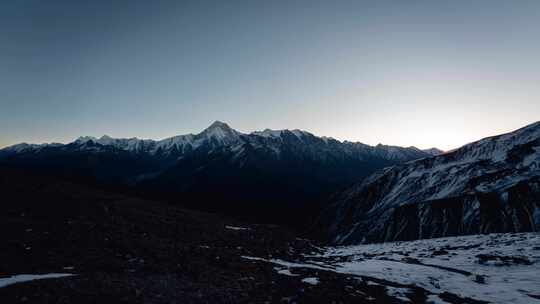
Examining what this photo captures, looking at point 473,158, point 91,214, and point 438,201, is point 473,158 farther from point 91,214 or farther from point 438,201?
point 91,214

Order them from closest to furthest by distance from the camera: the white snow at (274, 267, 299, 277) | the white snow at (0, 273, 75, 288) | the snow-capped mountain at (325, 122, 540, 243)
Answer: the white snow at (0, 273, 75, 288) < the white snow at (274, 267, 299, 277) < the snow-capped mountain at (325, 122, 540, 243)

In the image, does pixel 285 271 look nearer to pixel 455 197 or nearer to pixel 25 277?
pixel 25 277

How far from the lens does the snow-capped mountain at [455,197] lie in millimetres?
49275

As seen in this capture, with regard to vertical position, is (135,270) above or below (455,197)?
below

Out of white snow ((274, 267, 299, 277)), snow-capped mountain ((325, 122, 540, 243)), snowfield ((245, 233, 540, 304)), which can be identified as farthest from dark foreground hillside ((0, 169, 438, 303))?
snow-capped mountain ((325, 122, 540, 243))

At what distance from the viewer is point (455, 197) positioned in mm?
58344

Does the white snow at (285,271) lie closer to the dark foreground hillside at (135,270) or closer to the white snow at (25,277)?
the dark foreground hillside at (135,270)

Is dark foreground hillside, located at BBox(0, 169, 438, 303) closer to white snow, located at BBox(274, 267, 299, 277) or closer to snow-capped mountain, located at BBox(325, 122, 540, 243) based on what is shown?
white snow, located at BBox(274, 267, 299, 277)

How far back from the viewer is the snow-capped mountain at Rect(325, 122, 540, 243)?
4928 cm

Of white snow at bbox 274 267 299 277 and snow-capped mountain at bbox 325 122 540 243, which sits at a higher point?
snow-capped mountain at bbox 325 122 540 243

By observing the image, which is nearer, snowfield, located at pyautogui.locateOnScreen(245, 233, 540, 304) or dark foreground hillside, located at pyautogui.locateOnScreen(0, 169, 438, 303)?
dark foreground hillside, located at pyautogui.locateOnScreen(0, 169, 438, 303)

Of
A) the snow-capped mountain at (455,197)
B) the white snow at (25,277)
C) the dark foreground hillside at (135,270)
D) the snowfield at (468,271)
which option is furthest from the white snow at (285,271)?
the snow-capped mountain at (455,197)

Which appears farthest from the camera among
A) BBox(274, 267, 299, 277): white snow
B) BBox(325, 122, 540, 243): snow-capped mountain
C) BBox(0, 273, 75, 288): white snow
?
BBox(325, 122, 540, 243): snow-capped mountain

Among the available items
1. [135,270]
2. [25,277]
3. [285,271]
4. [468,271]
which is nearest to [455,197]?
[468,271]
